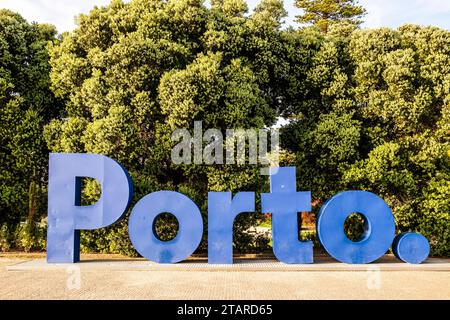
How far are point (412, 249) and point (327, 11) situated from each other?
27861 millimetres

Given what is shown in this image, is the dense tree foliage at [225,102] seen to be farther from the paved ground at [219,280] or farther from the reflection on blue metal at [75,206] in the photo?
the paved ground at [219,280]

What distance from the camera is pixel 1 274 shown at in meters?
12.7

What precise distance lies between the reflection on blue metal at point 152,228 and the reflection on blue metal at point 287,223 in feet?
8.07

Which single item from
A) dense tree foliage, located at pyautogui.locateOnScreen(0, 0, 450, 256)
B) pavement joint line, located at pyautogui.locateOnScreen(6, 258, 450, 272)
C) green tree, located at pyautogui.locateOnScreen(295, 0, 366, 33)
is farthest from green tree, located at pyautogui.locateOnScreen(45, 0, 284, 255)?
green tree, located at pyautogui.locateOnScreen(295, 0, 366, 33)

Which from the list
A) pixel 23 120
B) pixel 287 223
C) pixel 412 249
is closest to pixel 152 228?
pixel 287 223

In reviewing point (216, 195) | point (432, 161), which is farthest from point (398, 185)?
point (216, 195)

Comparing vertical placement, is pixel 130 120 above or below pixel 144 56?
below

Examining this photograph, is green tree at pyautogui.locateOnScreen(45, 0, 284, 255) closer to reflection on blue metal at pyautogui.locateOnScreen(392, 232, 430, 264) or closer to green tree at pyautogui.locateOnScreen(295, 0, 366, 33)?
reflection on blue metal at pyautogui.locateOnScreen(392, 232, 430, 264)

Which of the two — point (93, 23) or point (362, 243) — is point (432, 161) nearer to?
point (362, 243)

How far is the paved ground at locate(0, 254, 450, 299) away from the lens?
10242 millimetres

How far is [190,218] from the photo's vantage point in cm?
1421

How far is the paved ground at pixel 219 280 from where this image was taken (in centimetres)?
1024

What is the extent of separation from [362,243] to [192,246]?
566cm

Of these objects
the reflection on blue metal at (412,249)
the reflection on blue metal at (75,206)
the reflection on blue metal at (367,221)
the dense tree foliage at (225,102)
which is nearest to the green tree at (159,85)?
the dense tree foliage at (225,102)
